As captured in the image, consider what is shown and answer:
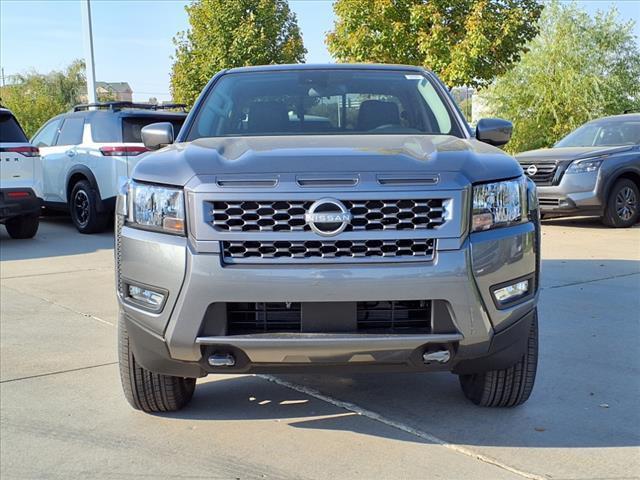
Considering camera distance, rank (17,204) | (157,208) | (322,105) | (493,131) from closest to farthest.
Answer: (157,208) → (493,131) → (322,105) → (17,204)

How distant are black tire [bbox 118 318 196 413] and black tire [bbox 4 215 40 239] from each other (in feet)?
25.0

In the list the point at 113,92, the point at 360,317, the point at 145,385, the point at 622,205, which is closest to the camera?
the point at 360,317

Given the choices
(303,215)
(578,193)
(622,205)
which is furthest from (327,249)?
(622,205)

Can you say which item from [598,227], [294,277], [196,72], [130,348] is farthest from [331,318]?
[196,72]

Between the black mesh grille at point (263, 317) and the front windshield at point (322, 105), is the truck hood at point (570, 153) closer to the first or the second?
the front windshield at point (322, 105)

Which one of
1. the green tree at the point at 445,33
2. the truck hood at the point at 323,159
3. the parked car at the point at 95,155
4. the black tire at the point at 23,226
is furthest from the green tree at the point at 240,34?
the truck hood at the point at 323,159

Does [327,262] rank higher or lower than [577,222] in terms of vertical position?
higher

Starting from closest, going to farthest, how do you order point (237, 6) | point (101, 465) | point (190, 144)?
point (101, 465) → point (190, 144) → point (237, 6)

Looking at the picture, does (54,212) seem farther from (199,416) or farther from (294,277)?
(294,277)

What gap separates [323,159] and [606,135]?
32.9 feet

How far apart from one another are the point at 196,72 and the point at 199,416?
23.7 metres

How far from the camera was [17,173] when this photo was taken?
995cm

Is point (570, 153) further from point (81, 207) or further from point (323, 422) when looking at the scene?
point (323, 422)

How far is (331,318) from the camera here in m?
3.03
